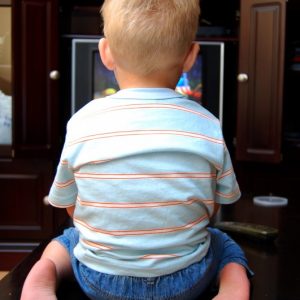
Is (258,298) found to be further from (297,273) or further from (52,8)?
(52,8)

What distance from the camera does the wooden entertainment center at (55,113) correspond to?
216 centimetres

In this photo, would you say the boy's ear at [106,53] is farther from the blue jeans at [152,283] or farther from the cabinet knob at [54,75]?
the cabinet knob at [54,75]

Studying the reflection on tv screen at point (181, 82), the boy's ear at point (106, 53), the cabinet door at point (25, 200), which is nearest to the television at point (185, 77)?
the reflection on tv screen at point (181, 82)

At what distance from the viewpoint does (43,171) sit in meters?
2.25

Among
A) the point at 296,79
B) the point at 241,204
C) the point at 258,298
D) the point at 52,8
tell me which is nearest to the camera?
the point at 258,298

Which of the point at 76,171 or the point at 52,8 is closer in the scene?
the point at 76,171

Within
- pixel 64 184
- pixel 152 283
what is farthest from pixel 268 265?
pixel 64 184

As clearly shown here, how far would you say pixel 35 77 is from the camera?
2199 mm

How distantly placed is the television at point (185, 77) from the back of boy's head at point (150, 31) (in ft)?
5.44

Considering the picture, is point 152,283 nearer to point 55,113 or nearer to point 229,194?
point 229,194

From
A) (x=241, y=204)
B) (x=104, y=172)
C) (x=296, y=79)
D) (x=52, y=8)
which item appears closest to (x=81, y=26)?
(x=52, y=8)

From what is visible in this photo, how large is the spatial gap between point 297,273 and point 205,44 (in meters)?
1.71

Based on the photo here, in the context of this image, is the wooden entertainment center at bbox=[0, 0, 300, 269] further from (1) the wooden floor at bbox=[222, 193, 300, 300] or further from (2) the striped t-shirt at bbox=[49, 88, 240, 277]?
(2) the striped t-shirt at bbox=[49, 88, 240, 277]

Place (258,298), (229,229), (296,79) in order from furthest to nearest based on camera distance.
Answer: (296,79)
(229,229)
(258,298)
